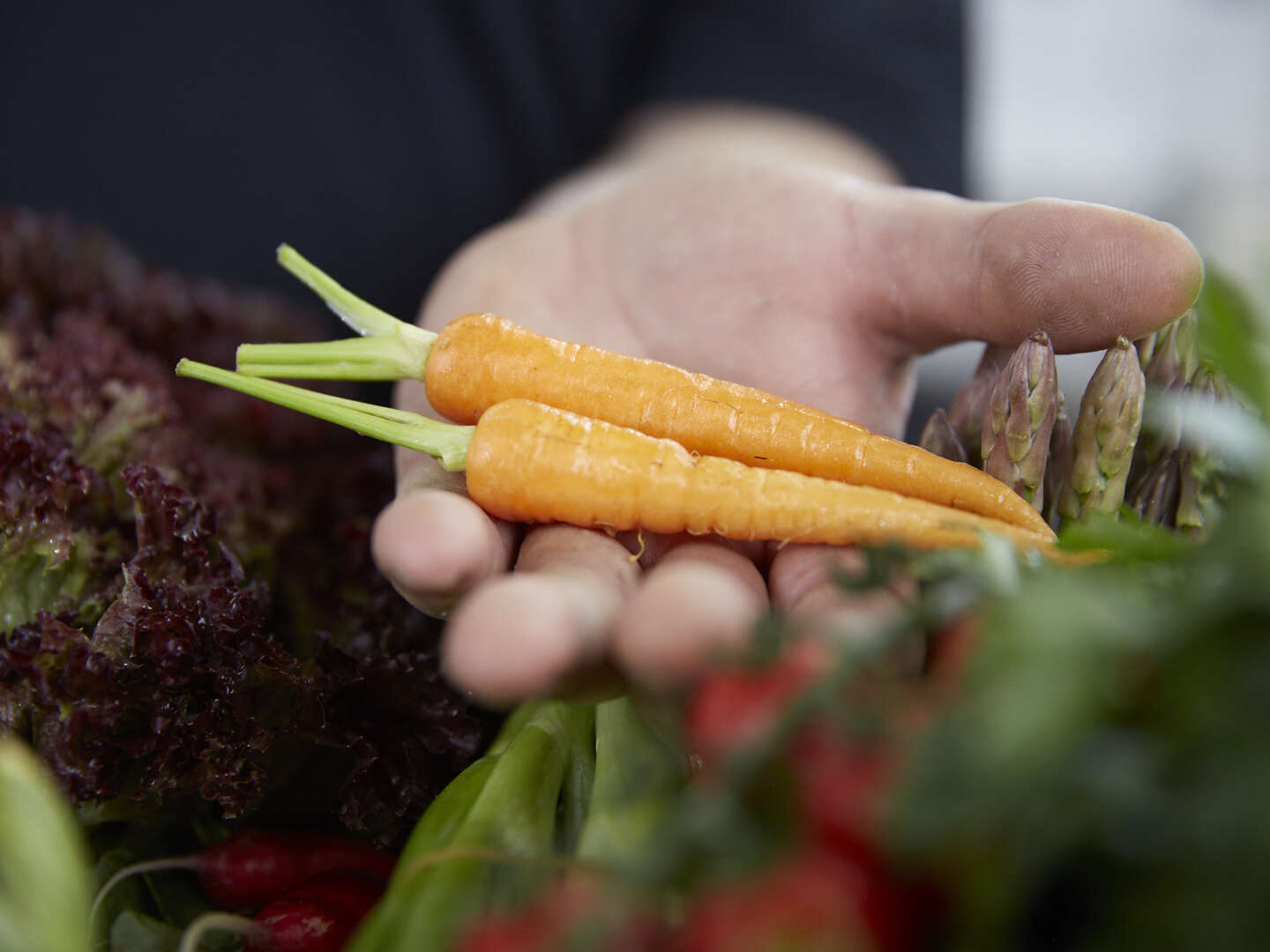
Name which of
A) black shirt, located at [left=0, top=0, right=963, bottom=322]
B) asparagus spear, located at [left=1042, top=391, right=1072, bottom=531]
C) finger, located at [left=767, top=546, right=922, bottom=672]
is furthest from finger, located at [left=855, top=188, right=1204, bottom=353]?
black shirt, located at [left=0, top=0, right=963, bottom=322]

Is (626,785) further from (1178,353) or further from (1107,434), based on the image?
(1178,353)

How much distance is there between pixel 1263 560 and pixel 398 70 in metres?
2.14

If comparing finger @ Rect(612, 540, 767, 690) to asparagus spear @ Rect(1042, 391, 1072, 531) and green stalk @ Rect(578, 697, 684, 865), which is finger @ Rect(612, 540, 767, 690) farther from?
asparagus spear @ Rect(1042, 391, 1072, 531)

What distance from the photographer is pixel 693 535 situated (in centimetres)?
106

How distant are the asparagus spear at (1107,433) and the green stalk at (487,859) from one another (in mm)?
642

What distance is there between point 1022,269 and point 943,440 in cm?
22

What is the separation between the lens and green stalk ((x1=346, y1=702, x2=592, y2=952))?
29.0 inches

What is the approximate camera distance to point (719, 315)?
4.51 ft

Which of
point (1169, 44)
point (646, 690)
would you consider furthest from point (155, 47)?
point (1169, 44)

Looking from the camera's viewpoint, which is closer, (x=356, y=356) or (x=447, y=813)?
(x=447, y=813)

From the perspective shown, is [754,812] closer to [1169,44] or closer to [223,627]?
[223,627]

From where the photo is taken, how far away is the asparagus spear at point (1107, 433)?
100cm

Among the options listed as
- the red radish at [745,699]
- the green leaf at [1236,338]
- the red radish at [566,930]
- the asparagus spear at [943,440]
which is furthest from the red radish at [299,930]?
the green leaf at [1236,338]

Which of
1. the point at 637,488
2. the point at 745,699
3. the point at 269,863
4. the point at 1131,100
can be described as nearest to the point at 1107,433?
the point at 637,488
